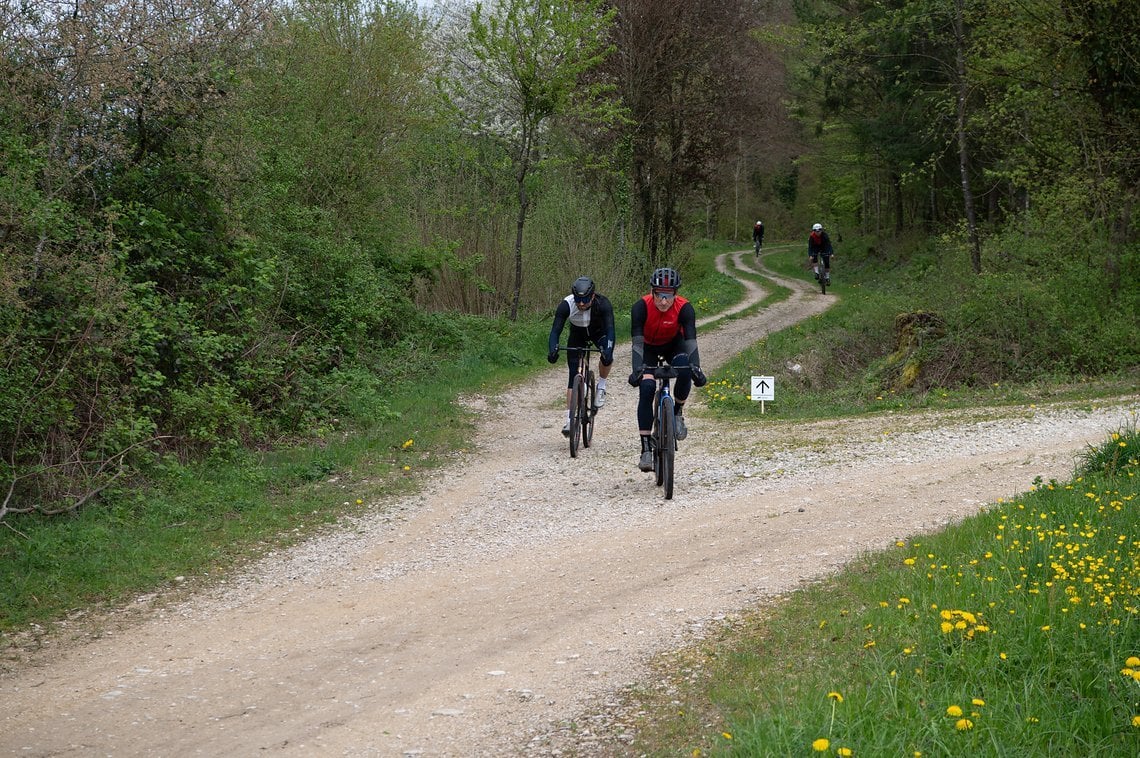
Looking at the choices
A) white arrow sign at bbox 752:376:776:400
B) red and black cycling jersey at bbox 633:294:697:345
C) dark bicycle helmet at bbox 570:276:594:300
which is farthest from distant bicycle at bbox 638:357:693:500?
white arrow sign at bbox 752:376:776:400

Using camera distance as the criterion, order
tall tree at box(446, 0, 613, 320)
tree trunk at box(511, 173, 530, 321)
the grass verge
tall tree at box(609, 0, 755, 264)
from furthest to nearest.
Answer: tall tree at box(609, 0, 755, 264), tree trunk at box(511, 173, 530, 321), tall tree at box(446, 0, 613, 320), the grass verge

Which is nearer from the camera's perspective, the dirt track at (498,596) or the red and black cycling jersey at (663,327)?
the dirt track at (498,596)

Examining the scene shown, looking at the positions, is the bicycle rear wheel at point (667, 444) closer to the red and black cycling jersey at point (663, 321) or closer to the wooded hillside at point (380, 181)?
the red and black cycling jersey at point (663, 321)

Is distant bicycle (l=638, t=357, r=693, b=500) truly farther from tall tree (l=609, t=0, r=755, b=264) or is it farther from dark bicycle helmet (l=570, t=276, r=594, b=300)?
tall tree (l=609, t=0, r=755, b=264)

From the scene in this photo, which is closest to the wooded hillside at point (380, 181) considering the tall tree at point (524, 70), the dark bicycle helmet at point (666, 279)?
the tall tree at point (524, 70)

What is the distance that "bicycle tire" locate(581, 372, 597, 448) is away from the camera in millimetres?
12375

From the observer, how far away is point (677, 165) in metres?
32.9

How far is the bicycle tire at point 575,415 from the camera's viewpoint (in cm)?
1196

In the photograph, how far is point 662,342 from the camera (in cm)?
1019

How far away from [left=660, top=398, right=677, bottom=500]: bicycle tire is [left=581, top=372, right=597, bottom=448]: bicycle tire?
2.54m

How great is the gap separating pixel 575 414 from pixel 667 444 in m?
2.45

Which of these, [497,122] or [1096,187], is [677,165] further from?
[1096,187]

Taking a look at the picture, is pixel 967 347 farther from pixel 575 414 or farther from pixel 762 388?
pixel 575 414

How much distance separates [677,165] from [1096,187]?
53.1ft
